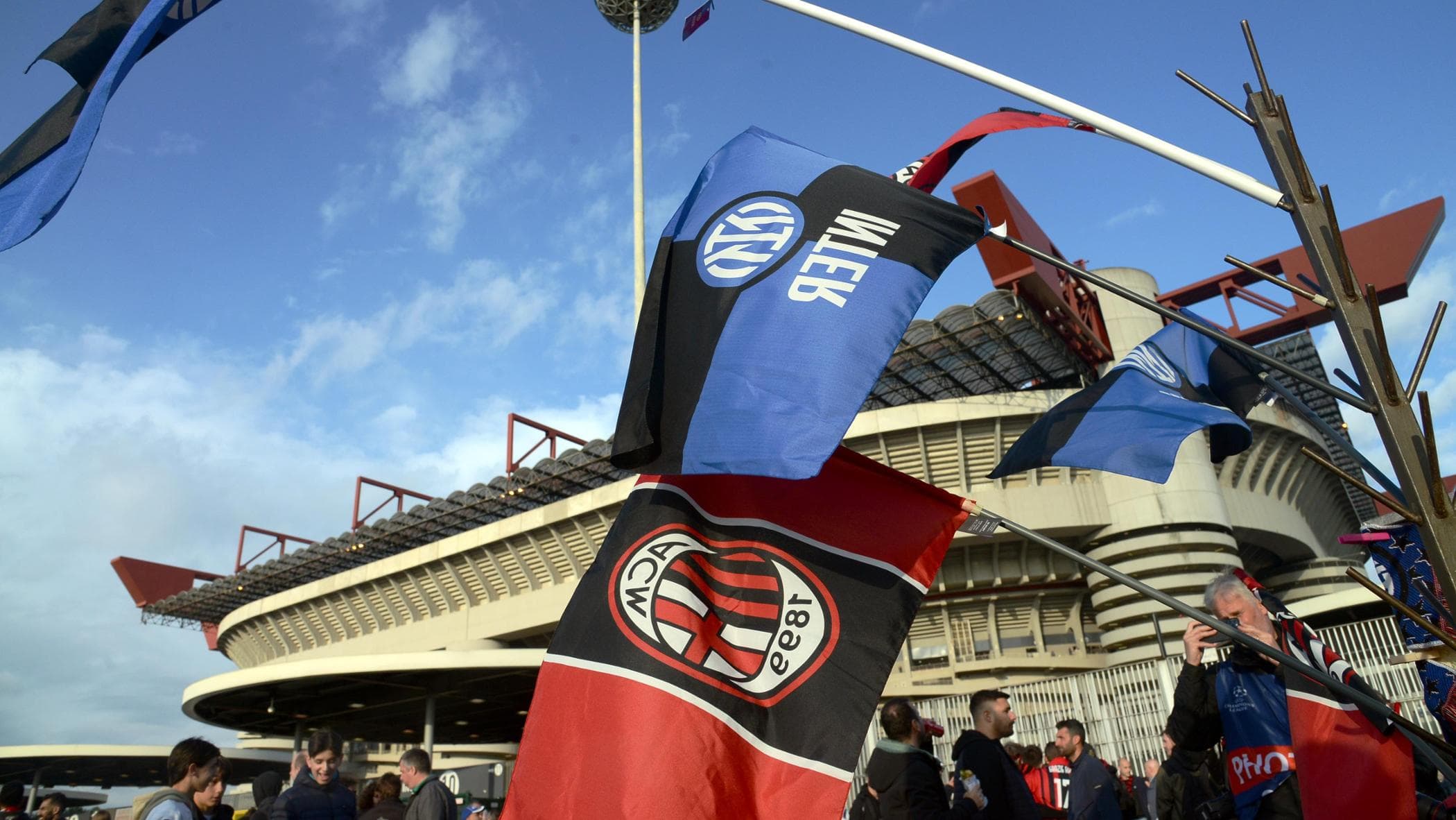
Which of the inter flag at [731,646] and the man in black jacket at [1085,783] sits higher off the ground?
the inter flag at [731,646]

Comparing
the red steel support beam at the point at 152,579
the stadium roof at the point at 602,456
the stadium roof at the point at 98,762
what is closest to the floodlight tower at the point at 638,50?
the stadium roof at the point at 602,456

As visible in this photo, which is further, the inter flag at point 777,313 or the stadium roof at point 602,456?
the stadium roof at point 602,456

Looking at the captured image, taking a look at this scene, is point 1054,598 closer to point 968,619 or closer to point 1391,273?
point 968,619

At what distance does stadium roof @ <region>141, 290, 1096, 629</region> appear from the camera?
2842cm

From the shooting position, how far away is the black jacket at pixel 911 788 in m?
4.40

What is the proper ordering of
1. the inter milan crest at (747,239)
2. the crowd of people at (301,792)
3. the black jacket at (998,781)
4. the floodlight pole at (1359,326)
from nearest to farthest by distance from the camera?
the floodlight pole at (1359,326) < the inter milan crest at (747,239) < the crowd of people at (301,792) < the black jacket at (998,781)

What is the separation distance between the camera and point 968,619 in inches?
1148

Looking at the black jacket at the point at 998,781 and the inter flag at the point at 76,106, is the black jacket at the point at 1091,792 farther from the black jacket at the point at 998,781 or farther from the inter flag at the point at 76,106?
the inter flag at the point at 76,106

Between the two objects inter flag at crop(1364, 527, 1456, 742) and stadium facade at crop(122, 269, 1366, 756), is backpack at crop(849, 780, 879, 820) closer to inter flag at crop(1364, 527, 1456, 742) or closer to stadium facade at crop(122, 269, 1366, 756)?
inter flag at crop(1364, 527, 1456, 742)

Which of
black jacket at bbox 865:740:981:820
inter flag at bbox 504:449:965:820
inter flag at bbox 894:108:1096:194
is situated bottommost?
black jacket at bbox 865:740:981:820

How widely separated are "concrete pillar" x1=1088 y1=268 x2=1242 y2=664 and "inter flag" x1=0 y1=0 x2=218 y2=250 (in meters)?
25.4

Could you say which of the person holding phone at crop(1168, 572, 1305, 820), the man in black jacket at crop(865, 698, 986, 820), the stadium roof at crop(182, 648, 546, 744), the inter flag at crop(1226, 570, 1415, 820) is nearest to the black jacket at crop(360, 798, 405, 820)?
the man in black jacket at crop(865, 698, 986, 820)

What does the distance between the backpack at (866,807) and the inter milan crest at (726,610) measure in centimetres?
217

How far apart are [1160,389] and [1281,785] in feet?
5.71
